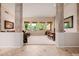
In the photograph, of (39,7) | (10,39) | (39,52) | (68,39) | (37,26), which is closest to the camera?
(39,52)

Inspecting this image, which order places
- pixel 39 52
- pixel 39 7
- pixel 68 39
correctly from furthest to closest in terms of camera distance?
pixel 39 7 → pixel 68 39 → pixel 39 52

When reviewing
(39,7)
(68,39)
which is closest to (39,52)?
(68,39)

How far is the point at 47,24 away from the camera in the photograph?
16.2m

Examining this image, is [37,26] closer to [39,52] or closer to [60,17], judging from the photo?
[60,17]

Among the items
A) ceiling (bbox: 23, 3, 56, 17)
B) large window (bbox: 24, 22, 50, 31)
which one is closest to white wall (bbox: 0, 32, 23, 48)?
ceiling (bbox: 23, 3, 56, 17)

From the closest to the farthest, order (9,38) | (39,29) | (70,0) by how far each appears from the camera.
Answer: (70,0)
(9,38)
(39,29)

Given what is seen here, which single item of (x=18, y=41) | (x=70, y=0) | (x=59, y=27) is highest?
(x=70, y=0)

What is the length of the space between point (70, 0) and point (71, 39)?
4143mm

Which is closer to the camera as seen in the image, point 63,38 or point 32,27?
point 63,38

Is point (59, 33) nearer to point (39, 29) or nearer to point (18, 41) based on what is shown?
point (18, 41)

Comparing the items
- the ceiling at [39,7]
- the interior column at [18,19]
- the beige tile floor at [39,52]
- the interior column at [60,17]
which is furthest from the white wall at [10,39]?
the ceiling at [39,7]

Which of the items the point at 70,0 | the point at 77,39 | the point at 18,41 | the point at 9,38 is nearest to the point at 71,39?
the point at 77,39

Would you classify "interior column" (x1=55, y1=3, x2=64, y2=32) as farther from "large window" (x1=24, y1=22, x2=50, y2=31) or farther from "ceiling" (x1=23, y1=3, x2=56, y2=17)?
"large window" (x1=24, y1=22, x2=50, y2=31)

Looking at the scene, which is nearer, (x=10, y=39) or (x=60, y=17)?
(x=10, y=39)
